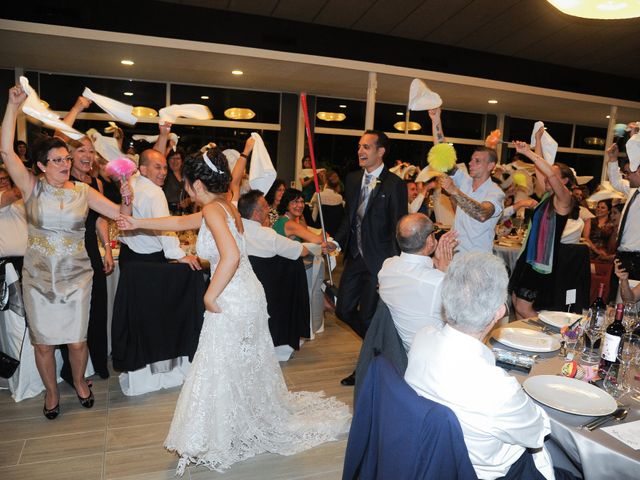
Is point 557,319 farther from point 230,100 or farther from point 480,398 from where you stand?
point 230,100

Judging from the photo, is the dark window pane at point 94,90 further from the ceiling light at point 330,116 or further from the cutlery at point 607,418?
the cutlery at point 607,418

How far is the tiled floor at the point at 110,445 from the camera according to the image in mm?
2482

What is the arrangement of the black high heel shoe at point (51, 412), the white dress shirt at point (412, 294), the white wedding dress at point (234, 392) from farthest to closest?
the black high heel shoe at point (51, 412) < the white wedding dress at point (234, 392) < the white dress shirt at point (412, 294)

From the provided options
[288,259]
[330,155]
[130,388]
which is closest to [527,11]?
[330,155]

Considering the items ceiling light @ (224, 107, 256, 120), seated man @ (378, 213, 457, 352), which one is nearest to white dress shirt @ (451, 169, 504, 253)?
seated man @ (378, 213, 457, 352)

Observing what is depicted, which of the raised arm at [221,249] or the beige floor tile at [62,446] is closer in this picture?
the raised arm at [221,249]

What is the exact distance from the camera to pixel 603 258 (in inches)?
223

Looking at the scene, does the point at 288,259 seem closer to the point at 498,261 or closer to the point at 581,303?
the point at 498,261

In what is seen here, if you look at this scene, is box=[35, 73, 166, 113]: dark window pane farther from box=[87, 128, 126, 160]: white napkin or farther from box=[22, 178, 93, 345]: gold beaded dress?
box=[22, 178, 93, 345]: gold beaded dress

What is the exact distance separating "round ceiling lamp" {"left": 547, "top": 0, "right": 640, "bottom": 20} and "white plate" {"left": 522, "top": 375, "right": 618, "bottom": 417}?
1.80 meters

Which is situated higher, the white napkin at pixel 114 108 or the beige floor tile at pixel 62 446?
the white napkin at pixel 114 108

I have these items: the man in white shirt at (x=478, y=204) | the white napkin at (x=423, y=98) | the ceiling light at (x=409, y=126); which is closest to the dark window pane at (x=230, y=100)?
the ceiling light at (x=409, y=126)

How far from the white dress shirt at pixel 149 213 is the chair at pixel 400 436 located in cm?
219

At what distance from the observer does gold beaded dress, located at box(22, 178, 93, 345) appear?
9.33ft
